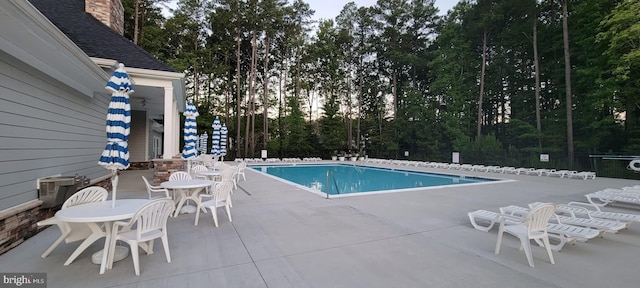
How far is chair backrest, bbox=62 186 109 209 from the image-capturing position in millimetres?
3266

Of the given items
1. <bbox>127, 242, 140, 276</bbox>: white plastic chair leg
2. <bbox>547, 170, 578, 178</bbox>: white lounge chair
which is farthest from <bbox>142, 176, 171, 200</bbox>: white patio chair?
<bbox>547, 170, 578, 178</bbox>: white lounge chair

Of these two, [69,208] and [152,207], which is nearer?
[152,207]

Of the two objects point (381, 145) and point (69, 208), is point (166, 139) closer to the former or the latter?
point (69, 208)

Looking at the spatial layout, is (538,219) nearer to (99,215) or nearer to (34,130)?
(99,215)

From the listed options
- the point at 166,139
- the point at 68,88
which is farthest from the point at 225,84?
the point at 68,88

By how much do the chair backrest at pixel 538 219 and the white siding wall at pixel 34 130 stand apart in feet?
20.1

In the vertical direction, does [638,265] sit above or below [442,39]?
below

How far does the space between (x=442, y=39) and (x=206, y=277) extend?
23731 mm

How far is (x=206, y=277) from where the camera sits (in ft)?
8.52

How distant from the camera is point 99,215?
2.77 m

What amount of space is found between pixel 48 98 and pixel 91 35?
483cm

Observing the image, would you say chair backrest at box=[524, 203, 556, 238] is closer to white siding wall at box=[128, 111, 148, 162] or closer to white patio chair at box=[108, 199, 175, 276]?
white patio chair at box=[108, 199, 175, 276]

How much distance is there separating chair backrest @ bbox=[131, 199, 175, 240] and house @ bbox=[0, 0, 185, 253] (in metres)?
1.89

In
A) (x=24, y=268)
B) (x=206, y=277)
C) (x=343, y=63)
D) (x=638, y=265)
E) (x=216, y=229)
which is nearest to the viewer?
(x=206, y=277)
